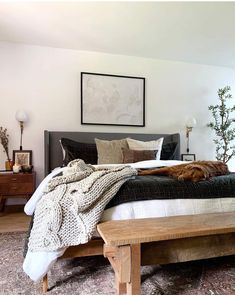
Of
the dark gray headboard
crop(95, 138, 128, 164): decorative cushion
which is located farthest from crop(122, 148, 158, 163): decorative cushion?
→ the dark gray headboard

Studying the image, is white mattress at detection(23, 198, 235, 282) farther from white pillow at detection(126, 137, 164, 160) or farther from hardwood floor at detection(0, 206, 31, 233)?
white pillow at detection(126, 137, 164, 160)

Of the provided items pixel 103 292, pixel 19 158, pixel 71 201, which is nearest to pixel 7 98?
pixel 19 158

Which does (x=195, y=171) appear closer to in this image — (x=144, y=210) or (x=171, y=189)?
(x=171, y=189)

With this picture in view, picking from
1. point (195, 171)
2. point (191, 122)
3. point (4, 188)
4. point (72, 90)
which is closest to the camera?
point (195, 171)

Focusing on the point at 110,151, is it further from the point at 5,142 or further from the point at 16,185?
the point at 5,142

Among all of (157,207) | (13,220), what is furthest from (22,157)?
(157,207)

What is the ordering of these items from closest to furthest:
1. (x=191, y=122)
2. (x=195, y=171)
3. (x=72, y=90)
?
(x=195, y=171), (x=72, y=90), (x=191, y=122)

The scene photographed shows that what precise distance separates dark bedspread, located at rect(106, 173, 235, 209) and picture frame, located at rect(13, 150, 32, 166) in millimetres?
2297

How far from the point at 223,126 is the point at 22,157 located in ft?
10.7

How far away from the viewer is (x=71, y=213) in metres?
1.31

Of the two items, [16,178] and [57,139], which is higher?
[57,139]

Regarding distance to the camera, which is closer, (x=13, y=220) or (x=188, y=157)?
(x=13, y=220)

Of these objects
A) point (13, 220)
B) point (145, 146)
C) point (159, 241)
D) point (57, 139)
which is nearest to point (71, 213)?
point (159, 241)

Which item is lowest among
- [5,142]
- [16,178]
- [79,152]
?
[16,178]
